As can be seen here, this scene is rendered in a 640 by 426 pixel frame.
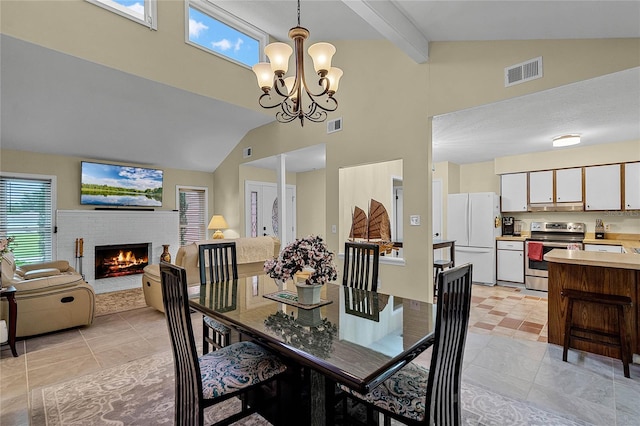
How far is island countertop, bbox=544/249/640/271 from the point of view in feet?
8.71

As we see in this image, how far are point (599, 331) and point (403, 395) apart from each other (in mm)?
2527

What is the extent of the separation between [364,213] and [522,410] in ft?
11.7

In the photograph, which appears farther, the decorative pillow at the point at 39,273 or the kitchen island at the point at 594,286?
the decorative pillow at the point at 39,273

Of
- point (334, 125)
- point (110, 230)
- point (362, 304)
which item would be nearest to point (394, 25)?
point (334, 125)

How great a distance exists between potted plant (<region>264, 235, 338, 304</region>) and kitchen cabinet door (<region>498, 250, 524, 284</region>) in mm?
4942

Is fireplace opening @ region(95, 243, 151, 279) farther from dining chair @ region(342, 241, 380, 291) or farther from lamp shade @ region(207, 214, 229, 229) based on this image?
dining chair @ region(342, 241, 380, 291)

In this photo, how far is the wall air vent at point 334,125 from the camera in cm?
456

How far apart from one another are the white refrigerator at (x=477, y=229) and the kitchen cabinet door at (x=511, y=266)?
4.5 inches

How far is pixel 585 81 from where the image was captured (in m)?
2.69

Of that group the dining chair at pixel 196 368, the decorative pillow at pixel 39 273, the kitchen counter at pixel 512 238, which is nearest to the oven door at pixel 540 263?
the kitchen counter at pixel 512 238

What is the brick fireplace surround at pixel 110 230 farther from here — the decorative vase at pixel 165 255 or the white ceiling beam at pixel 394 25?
the white ceiling beam at pixel 394 25

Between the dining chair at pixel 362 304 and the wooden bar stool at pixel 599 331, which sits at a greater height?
the dining chair at pixel 362 304

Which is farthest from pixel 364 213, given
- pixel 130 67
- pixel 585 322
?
pixel 130 67

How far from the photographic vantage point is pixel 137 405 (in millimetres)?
2182
